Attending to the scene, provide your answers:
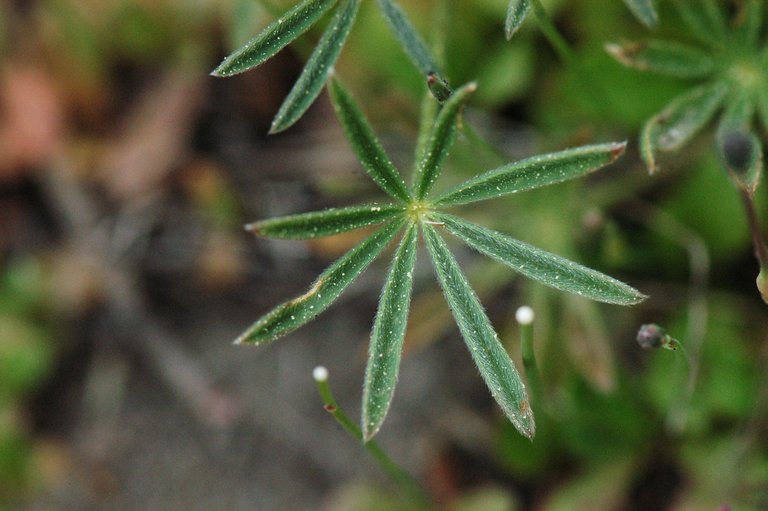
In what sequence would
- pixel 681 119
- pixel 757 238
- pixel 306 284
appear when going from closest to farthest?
pixel 757 238, pixel 681 119, pixel 306 284

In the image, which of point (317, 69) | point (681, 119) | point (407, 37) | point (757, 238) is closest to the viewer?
point (757, 238)

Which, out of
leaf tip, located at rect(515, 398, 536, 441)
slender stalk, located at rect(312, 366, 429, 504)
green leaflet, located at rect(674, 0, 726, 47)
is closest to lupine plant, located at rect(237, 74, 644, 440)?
leaf tip, located at rect(515, 398, 536, 441)

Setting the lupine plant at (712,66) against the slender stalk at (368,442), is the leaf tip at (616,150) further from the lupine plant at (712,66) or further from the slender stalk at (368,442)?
the slender stalk at (368,442)

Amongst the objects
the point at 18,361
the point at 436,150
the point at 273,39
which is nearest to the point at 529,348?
the point at 436,150

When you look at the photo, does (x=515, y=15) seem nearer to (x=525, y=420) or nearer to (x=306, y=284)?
(x=525, y=420)

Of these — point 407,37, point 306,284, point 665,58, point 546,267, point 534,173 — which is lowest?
point 306,284

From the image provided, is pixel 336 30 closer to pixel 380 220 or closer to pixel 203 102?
pixel 380 220

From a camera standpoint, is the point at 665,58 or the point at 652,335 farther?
the point at 665,58

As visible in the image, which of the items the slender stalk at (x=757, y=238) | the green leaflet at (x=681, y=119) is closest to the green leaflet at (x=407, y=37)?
the green leaflet at (x=681, y=119)
